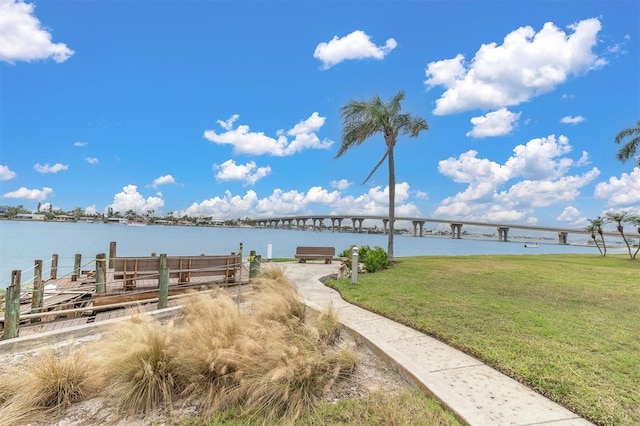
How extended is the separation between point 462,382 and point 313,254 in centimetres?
1326

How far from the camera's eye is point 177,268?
32.6ft

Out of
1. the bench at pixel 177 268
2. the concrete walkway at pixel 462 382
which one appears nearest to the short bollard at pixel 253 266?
the bench at pixel 177 268

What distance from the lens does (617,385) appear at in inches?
136

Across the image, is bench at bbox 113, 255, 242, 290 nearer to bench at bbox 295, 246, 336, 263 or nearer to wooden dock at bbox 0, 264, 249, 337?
wooden dock at bbox 0, 264, 249, 337

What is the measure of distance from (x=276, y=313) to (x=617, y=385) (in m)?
4.07

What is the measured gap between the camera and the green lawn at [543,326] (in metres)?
3.39

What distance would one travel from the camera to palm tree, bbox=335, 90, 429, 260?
16.0 meters

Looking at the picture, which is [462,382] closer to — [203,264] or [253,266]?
[253,266]

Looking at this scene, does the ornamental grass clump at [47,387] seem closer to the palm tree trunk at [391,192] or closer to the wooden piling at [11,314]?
the wooden piling at [11,314]

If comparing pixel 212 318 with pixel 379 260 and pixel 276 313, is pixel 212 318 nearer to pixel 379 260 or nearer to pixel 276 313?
pixel 276 313

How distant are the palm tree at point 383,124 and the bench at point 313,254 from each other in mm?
2956

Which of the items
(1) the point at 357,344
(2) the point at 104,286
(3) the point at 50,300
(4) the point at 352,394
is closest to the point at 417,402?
(4) the point at 352,394

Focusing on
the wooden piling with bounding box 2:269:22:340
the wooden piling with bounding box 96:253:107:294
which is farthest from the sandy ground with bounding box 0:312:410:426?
the wooden piling with bounding box 96:253:107:294

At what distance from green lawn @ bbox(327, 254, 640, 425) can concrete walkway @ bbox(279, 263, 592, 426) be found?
0.18 meters
